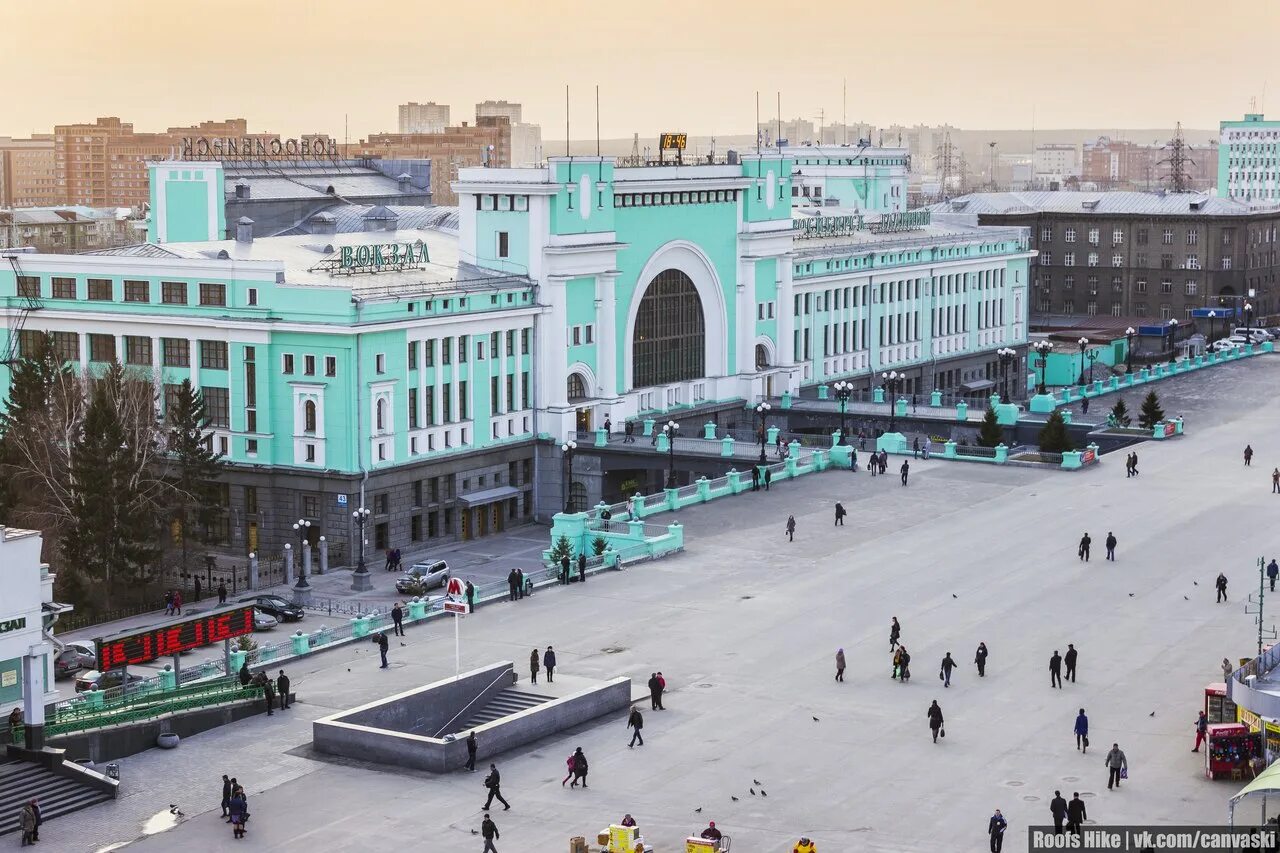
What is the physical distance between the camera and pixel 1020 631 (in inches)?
2547

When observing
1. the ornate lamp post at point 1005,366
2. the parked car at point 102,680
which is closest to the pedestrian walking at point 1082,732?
the parked car at point 102,680

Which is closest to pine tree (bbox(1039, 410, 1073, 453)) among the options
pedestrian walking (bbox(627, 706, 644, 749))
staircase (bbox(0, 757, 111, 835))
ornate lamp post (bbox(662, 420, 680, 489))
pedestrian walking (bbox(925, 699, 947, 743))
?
ornate lamp post (bbox(662, 420, 680, 489))

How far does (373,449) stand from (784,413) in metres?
29.6

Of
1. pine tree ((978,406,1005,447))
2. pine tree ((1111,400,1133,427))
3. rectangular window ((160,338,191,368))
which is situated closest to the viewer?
rectangular window ((160,338,191,368))

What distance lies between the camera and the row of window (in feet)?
293

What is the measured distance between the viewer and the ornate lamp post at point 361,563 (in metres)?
81.4

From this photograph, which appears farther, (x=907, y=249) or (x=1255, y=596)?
(x=907, y=249)

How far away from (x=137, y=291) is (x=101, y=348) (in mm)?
3227

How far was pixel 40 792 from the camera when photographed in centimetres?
4956

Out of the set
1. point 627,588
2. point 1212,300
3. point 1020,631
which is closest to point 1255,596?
point 1020,631

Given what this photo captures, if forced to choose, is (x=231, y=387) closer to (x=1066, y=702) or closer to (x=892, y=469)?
(x=892, y=469)

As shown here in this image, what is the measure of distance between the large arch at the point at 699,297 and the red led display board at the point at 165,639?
153 ft

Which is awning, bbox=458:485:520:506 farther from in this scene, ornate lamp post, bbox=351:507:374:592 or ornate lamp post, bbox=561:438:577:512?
ornate lamp post, bbox=351:507:374:592

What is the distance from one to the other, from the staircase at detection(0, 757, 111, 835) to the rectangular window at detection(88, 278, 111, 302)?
44.8 meters
